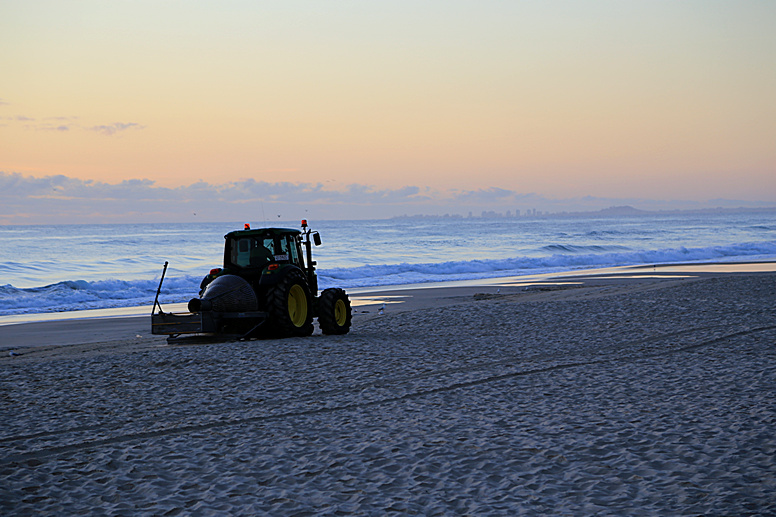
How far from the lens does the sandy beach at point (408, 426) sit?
4.68 metres

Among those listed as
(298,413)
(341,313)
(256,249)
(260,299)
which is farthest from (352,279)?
(298,413)

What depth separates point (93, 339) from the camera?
15.7m

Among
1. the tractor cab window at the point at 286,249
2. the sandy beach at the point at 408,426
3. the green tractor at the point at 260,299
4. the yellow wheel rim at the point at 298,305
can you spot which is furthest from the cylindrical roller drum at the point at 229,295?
the tractor cab window at the point at 286,249

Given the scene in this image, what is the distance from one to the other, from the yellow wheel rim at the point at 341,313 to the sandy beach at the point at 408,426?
1297mm

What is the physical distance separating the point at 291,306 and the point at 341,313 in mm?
1099

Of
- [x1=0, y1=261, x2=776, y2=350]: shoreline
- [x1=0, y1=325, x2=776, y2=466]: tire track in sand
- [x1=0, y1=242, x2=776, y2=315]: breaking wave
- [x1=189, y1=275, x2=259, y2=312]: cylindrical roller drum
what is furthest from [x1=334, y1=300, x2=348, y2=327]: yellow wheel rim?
[x1=0, y1=242, x2=776, y2=315]: breaking wave

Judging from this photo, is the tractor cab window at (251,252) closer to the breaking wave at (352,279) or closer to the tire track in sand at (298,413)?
the tire track in sand at (298,413)

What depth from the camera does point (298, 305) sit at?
13.4 m

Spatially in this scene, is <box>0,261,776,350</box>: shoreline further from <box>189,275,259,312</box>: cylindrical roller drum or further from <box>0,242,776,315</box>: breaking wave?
<box>0,242,776,315</box>: breaking wave

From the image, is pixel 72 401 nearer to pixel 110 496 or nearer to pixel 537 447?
pixel 110 496

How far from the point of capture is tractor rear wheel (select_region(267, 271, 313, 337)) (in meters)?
12.7

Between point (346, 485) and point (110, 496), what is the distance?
157 cm

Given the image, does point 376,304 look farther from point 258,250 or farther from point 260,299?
point 260,299

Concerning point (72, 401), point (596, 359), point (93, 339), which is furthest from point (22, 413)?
point (93, 339)
